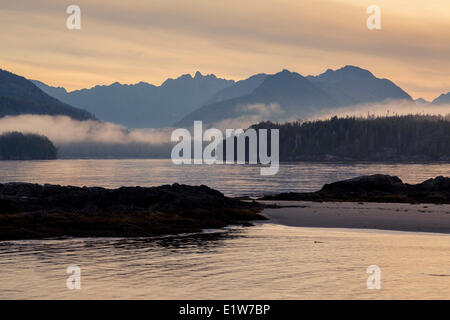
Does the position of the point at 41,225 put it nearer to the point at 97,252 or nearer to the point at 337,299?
the point at 97,252

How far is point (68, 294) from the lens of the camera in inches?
809

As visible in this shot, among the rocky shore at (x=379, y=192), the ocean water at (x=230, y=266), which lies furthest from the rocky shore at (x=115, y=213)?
the rocky shore at (x=379, y=192)

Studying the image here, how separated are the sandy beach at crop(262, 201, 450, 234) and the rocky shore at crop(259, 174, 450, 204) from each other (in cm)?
1143

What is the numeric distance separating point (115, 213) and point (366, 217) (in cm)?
2063

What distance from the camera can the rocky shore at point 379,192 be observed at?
71.3 metres

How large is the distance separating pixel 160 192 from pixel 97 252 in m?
21.8

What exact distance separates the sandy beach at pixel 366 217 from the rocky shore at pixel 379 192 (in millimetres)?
11428

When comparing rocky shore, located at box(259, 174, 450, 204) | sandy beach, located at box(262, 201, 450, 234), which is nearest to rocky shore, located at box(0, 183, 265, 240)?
sandy beach, located at box(262, 201, 450, 234)

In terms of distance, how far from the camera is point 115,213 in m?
44.0

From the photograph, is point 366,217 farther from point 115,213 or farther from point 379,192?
point 379,192

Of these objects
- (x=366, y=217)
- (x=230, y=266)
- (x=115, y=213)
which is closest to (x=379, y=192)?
(x=366, y=217)

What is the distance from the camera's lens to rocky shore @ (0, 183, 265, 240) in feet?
123

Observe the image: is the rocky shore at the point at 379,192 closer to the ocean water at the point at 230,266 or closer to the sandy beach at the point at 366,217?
the sandy beach at the point at 366,217
